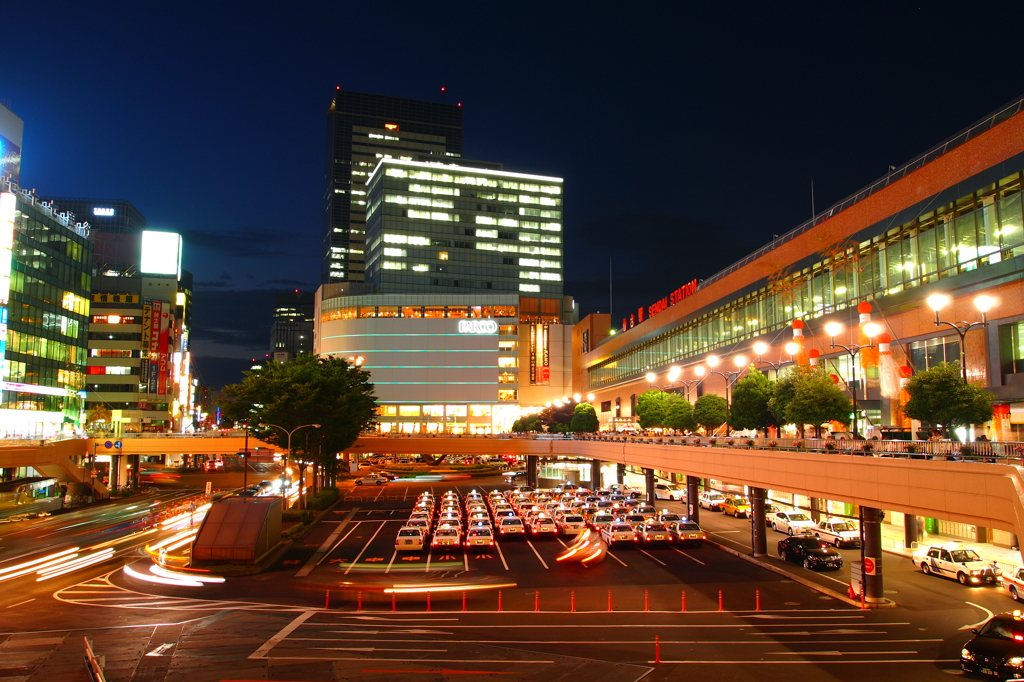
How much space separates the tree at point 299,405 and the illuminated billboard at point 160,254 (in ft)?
291

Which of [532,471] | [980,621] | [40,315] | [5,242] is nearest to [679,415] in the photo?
[532,471]

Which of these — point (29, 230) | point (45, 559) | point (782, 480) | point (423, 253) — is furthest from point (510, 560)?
point (423, 253)

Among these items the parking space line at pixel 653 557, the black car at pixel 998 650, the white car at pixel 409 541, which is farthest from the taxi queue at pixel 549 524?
the black car at pixel 998 650

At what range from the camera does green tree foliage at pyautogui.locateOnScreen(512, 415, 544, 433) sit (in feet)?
380

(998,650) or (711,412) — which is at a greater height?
(711,412)

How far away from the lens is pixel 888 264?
48.0 m

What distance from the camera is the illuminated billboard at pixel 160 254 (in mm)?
145250

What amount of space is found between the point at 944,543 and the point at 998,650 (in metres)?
21.6

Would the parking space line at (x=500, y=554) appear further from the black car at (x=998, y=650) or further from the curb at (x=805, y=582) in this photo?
the black car at (x=998, y=650)

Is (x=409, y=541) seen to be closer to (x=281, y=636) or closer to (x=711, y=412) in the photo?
(x=281, y=636)

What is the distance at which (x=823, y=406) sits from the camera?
37125 millimetres

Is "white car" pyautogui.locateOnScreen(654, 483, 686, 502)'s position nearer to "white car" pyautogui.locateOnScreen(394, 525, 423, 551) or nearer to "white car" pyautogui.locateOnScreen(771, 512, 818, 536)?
"white car" pyautogui.locateOnScreen(771, 512, 818, 536)

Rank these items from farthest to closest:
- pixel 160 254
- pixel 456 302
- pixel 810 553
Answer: pixel 456 302 < pixel 160 254 < pixel 810 553

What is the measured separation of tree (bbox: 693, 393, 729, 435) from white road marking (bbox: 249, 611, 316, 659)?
36.9m
